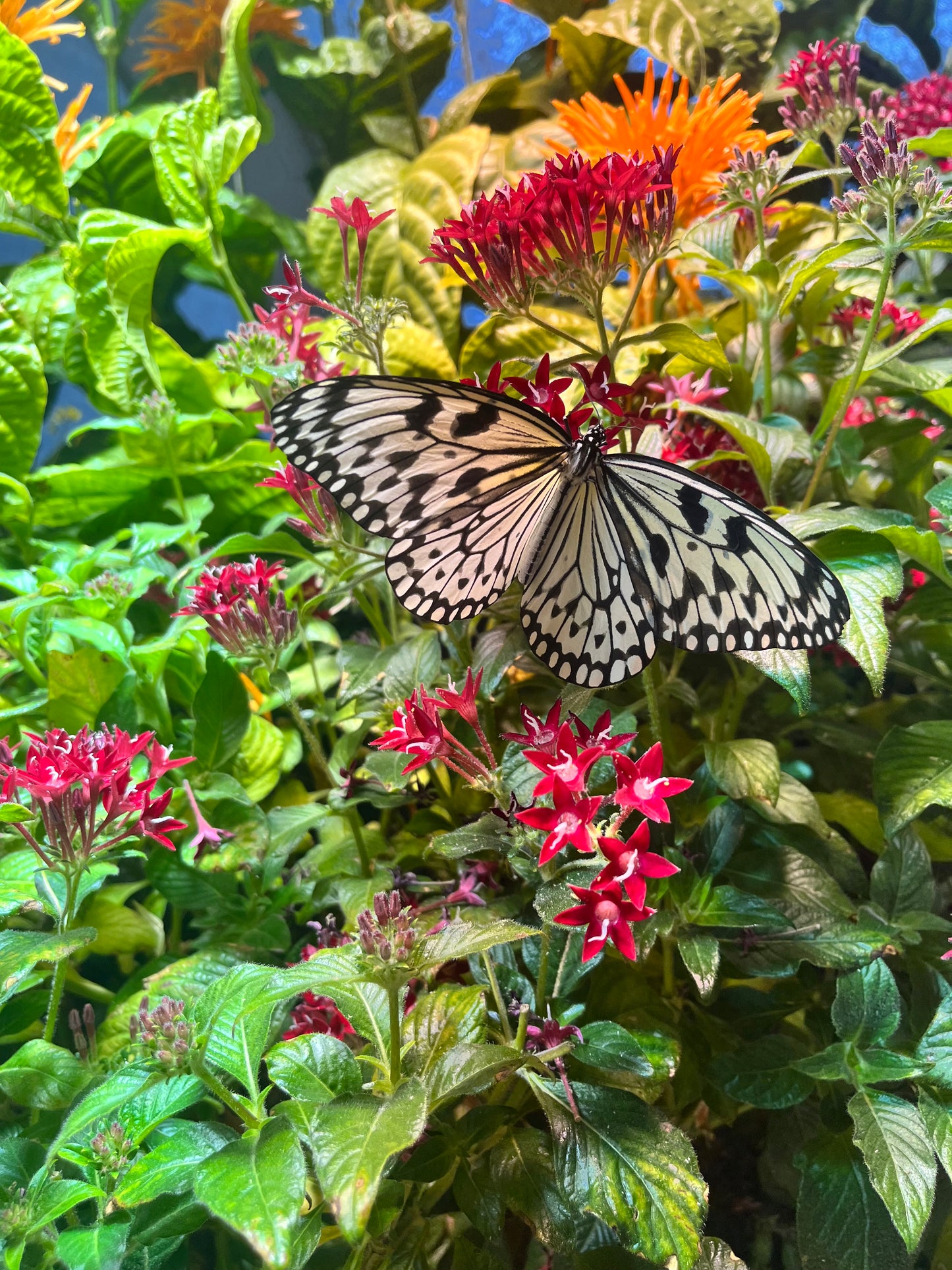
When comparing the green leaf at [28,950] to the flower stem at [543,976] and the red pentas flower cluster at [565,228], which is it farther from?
the red pentas flower cluster at [565,228]

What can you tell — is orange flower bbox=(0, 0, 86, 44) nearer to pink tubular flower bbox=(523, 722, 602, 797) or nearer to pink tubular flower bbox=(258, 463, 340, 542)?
pink tubular flower bbox=(258, 463, 340, 542)

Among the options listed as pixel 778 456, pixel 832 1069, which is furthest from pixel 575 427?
pixel 832 1069

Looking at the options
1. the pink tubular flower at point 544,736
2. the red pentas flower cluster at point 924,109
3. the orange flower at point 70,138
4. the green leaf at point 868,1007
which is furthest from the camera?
the orange flower at point 70,138

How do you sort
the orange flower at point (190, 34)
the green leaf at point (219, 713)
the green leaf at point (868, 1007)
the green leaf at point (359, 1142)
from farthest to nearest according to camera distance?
the orange flower at point (190, 34) → the green leaf at point (219, 713) → the green leaf at point (868, 1007) → the green leaf at point (359, 1142)

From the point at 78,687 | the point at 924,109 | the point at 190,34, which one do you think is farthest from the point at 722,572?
the point at 190,34

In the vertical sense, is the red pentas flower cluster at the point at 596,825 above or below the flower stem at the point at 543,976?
above

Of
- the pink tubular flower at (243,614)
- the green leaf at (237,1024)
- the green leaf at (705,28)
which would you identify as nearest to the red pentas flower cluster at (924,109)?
the green leaf at (705,28)

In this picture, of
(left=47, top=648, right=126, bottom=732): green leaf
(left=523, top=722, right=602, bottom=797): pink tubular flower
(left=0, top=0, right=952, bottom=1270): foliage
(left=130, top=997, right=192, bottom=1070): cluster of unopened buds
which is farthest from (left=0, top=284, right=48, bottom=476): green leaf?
(left=523, top=722, right=602, bottom=797): pink tubular flower

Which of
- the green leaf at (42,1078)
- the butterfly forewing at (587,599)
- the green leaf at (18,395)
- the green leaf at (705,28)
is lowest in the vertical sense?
the green leaf at (42,1078)

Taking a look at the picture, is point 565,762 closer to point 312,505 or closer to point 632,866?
point 632,866
